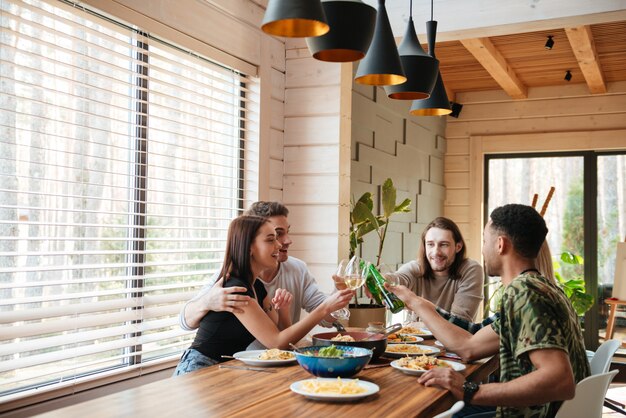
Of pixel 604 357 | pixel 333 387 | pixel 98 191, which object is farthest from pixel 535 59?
pixel 333 387

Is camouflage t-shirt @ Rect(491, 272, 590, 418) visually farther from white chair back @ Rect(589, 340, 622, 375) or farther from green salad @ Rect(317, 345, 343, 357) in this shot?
green salad @ Rect(317, 345, 343, 357)

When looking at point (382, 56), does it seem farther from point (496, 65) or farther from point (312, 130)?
point (496, 65)

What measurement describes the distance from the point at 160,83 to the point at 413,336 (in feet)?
5.12

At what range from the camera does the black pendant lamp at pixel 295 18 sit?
1.85 metres

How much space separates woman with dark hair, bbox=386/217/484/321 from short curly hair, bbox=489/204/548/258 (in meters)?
1.44

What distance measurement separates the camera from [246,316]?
2371mm

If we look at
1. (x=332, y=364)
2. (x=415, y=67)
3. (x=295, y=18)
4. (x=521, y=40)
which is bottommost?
(x=332, y=364)

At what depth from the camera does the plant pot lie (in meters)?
4.12

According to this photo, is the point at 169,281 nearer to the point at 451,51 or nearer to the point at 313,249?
the point at 313,249

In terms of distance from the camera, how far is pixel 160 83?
119 inches

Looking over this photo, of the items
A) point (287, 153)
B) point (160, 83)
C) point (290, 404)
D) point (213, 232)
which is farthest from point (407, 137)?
point (290, 404)

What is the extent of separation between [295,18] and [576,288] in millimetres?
5167

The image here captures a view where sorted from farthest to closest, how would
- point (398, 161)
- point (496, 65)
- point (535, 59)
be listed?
point (535, 59) → point (398, 161) → point (496, 65)

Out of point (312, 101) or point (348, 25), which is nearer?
point (348, 25)
